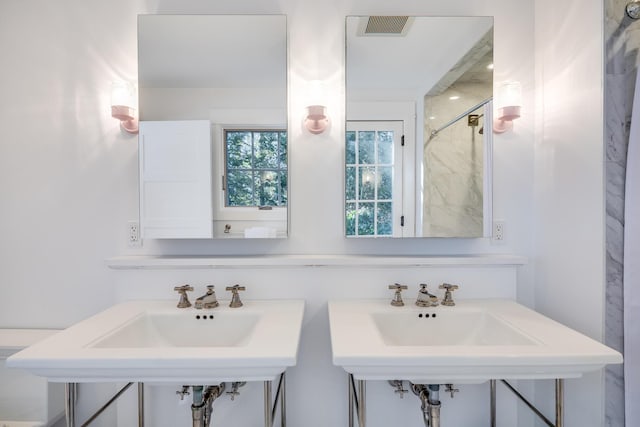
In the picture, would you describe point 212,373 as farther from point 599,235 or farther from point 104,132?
point 599,235

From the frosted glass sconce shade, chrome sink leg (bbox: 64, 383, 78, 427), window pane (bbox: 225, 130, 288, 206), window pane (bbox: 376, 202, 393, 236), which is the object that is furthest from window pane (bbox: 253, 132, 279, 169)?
chrome sink leg (bbox: 64, 383, 78, 427)

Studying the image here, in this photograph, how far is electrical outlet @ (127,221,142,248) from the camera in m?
1.50

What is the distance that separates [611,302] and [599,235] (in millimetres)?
240

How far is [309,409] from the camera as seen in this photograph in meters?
1.48

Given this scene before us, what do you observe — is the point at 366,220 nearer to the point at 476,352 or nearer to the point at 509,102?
the point at 476,352

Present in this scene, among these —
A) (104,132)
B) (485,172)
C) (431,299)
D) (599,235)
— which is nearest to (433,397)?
(431,299)

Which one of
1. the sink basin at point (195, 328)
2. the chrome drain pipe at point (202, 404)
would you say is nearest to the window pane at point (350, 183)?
the sink basin at point (195, 328)

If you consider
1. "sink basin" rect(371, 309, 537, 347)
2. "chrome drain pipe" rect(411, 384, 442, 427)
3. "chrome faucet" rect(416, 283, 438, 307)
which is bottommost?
"chrome drain pipe" rect(411, 384, 442, 427)

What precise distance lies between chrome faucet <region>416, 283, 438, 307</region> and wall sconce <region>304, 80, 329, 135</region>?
0.83 m

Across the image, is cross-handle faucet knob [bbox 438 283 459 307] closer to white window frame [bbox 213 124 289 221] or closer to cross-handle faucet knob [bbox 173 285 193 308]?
white window frame [bbox 213 124 289 221]

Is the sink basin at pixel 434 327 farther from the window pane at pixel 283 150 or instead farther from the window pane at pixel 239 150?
the window pane at pixel 239 150

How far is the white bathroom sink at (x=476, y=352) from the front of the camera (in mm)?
869

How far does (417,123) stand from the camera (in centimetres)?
146

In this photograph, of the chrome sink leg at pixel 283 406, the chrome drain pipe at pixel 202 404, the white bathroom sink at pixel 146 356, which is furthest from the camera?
the chrome sink leg at pixel 283 406
